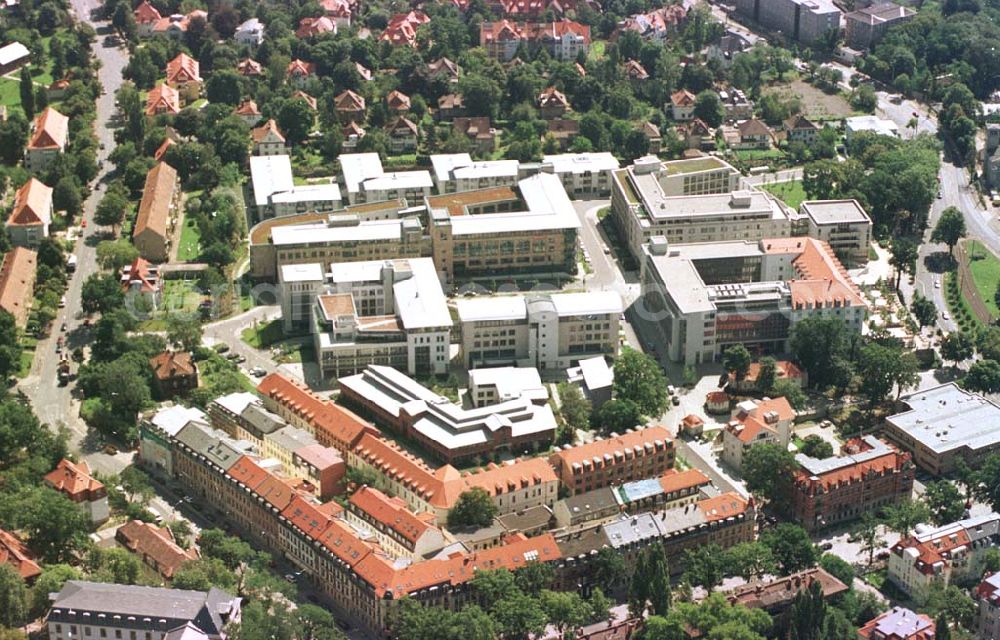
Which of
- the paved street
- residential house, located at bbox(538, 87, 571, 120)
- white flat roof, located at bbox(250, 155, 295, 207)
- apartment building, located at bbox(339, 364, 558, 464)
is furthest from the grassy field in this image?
the paved street

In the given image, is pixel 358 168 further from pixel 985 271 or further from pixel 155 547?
pixel 155 547

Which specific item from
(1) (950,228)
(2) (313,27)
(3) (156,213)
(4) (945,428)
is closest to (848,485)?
(4) (945,428)

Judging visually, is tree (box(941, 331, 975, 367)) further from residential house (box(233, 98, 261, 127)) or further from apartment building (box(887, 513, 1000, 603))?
residential house (box(233, 98, 261, 127))

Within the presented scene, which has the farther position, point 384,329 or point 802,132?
point 802,132

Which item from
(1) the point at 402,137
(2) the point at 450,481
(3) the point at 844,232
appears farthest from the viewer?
(1) the point at 402,137

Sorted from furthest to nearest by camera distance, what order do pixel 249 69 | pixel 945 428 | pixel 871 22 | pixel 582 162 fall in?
pixel 871 22 → pixel 249 69 → pixel 582 162 → pixel 945 428

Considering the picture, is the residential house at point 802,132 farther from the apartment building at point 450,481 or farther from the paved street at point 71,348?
the apartment building at point 450,481

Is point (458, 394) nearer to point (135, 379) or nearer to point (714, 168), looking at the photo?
point (135, 379)

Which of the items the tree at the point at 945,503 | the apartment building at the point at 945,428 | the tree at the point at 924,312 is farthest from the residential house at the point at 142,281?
the tree at the point at 945,503
